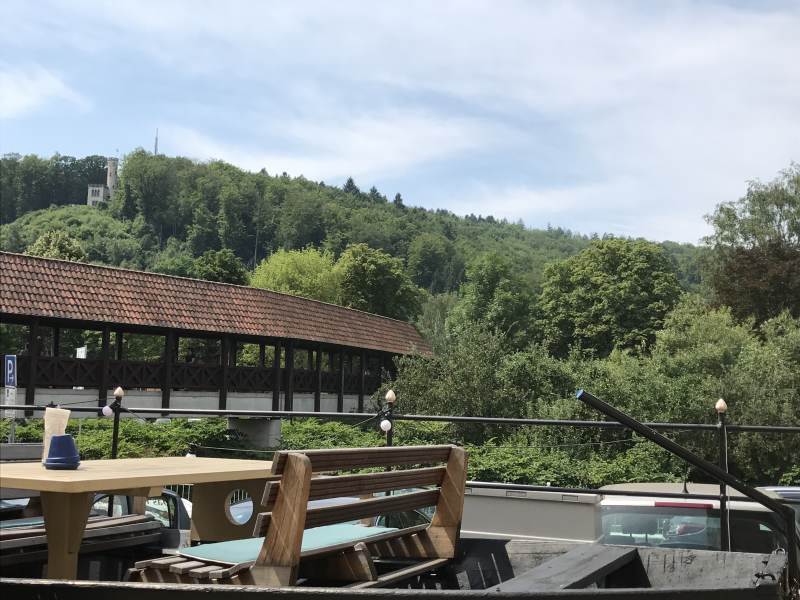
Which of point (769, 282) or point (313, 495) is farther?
point (769, 282)

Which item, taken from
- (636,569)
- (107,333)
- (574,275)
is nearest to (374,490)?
(636,569)

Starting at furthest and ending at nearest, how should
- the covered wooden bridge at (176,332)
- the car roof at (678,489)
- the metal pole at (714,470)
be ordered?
the covered wooden bridge at (176,332) < the car roof at (678,489) < the metal pole at (714,470)

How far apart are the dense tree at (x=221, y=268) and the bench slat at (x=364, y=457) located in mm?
69428

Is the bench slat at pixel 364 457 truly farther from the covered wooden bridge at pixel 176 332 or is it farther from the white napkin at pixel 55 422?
the covered wooden bridge at pixel 176 332

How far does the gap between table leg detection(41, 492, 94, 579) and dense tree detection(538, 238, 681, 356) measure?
53934 mm

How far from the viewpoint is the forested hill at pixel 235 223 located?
380 ft

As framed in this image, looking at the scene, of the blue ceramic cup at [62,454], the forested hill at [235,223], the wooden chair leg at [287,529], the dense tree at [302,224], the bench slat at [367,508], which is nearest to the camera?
the wooden chair leg at [287,529]

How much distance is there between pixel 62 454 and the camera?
364cm

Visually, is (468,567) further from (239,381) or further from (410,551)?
(239,381)

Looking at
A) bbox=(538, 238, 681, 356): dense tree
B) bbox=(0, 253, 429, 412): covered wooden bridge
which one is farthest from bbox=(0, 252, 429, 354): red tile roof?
bbox=(538, 238, 681, 356): dense tree

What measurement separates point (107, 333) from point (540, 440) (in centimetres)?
1328

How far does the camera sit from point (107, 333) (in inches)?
1130

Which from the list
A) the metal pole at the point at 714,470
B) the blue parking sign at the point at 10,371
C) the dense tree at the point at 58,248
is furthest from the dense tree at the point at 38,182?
the metal pole at the point at 714,470

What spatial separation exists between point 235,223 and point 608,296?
7087 cm
